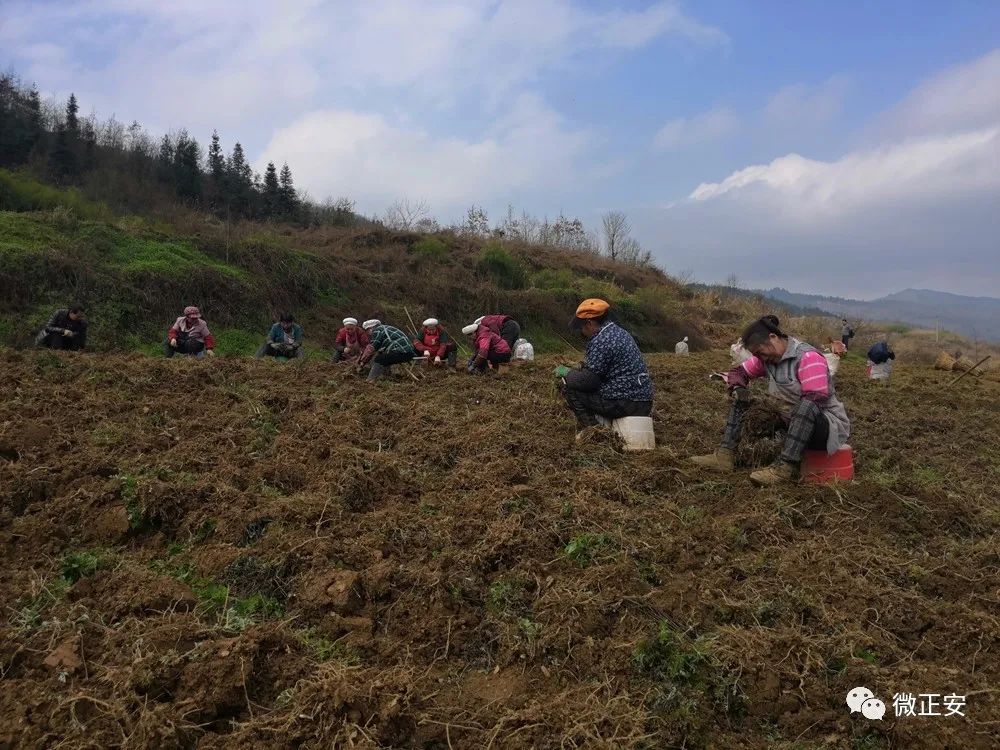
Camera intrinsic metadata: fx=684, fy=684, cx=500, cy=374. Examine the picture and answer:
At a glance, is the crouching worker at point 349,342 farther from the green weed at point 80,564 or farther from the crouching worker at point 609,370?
the green weed at point 80,564

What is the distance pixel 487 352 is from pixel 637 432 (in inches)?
163

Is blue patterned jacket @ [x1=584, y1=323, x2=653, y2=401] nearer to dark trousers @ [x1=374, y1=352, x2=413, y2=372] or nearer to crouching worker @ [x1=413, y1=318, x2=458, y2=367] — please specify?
dark trousers @ [x1=374, y1=352, x2=413, y2=372]

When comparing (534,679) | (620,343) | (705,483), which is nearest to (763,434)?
(705,483)

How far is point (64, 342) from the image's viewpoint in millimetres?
9852

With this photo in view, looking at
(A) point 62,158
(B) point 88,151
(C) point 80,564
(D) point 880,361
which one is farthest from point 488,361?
(B) point 88,151

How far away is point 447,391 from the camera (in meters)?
7.20

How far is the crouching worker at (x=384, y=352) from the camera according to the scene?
805 centimetres

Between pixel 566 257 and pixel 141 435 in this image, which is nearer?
pixel 141 435

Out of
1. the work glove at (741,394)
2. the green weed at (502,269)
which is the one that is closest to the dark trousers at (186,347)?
the work glove at (741,394)

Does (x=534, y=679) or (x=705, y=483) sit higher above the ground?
(x=705, y=483)

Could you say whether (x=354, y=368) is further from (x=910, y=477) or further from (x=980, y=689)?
(x=980, y=689)

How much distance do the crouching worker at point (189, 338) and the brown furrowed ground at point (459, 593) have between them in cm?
499

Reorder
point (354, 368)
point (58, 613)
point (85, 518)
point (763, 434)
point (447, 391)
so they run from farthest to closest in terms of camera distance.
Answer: point (354, 368)
point (447, 391)
point (763, 434)
point (85, 518)
point (58, 613)

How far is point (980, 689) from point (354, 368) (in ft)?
22.4
